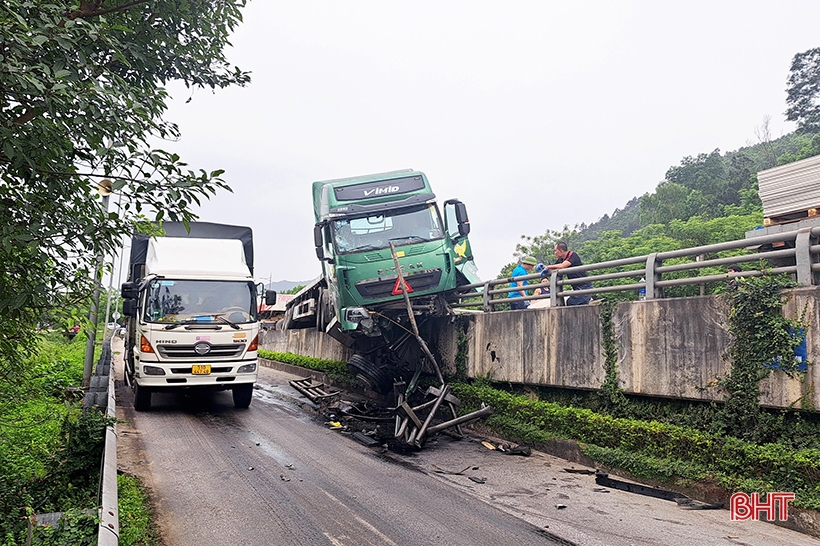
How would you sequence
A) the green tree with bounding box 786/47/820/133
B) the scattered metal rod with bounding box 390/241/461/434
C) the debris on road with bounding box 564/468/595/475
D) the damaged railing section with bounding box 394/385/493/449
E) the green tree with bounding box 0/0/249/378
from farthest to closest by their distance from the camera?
the green tree with bounding box 786/47/820/133, the scattered metal rod with bounding box 390/241/461/434, the damaged railing section with bounding box 394/385/493/449, the debris on road with bounding box 564/468/595/475, the green tree with bounding box 0/0/249/378

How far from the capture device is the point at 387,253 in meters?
10.9

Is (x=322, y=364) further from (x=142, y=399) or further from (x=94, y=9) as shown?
(x=94, y=9)

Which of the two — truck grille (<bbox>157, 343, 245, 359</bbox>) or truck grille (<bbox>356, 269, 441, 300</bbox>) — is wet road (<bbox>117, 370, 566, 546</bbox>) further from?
truck grille (<bbox>356, 269, 441, 300</bbox>)

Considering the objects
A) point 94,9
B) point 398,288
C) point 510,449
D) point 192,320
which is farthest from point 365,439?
point 94,9

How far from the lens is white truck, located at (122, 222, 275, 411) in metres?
10.4

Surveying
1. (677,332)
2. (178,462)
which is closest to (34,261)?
(178,462)

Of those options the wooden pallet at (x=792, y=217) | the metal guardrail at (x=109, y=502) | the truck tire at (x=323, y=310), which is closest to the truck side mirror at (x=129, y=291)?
the truck tire at (x=323, y=310)

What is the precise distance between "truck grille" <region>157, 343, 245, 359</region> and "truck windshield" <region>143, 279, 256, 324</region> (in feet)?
1.57

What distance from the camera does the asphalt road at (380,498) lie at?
4957mm

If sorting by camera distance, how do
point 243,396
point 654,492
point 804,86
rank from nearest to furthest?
point 654,492 < point 243,396 < point 804,86

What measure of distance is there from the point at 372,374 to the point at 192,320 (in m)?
3.76

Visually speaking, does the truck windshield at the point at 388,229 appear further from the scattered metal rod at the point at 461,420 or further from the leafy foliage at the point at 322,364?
the leafy foliage at the point at 322,364

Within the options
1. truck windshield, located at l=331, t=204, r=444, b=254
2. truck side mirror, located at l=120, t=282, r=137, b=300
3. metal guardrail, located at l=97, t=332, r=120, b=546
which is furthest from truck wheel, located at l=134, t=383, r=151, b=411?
truck windshield, located at l=331, t=204, r=444, b=254

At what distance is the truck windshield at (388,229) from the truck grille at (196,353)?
2.71 m
